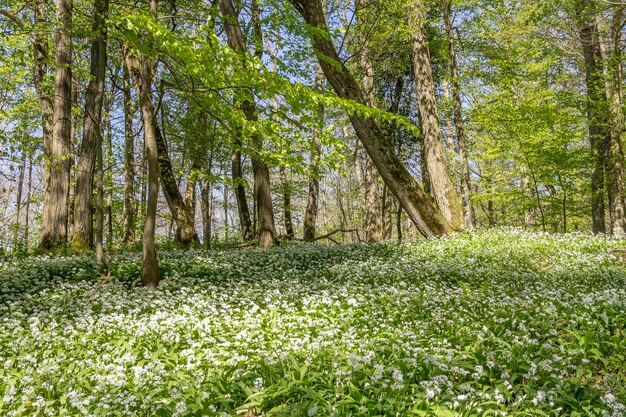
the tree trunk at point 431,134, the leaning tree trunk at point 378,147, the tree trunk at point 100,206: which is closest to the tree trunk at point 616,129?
the tree trunk at point 431,134

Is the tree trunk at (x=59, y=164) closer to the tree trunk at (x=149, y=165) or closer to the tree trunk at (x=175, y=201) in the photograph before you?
the tree trunk at (x=175, y=201)

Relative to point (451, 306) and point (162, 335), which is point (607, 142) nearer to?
point (451, 306)

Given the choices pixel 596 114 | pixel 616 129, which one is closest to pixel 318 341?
pixel 616 129

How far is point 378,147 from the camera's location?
12.9 m

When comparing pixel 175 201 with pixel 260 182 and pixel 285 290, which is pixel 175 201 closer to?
pixel 260 182

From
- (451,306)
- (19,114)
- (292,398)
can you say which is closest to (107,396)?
(292,398)

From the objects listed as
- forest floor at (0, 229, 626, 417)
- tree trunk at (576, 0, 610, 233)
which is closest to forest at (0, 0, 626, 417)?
forest floor at (0, 229, 626, 417)

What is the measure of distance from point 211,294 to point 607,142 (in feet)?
61.7

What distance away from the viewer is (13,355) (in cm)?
502

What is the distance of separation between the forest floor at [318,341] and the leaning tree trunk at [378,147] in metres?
4.12

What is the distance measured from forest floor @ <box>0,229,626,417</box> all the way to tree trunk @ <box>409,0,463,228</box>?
5006 millimetres

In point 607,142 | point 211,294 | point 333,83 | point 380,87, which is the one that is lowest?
point 211,294

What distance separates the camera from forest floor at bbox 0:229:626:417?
12.2ft

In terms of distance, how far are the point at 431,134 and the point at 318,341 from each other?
38.1ft
